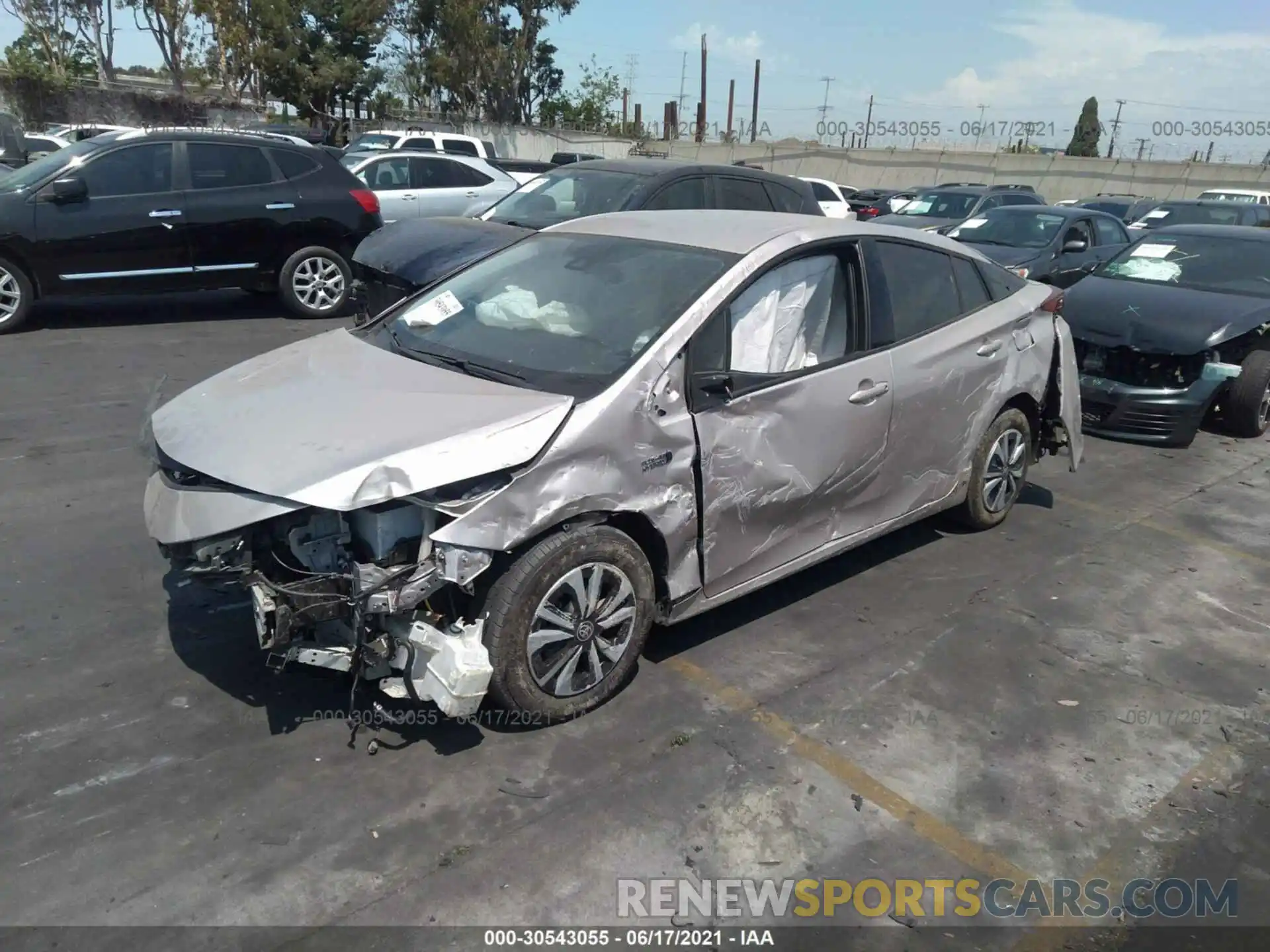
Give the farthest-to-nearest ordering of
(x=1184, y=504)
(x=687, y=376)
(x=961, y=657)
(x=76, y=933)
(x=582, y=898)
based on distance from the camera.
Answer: (x=1184, y=504), (x=961, y=657), (x=687, y=376), (x=582, y=898), (x=76, y=933)

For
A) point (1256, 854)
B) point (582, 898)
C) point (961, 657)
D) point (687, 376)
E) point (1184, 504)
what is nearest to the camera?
point (582, 898)

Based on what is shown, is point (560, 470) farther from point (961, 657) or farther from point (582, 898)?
point (961, 657)

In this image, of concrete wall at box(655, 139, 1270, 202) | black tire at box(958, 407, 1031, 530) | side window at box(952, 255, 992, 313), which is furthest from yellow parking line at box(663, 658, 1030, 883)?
concrete wall at box(655, 139, 1270, 202)

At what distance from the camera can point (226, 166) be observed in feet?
31.5

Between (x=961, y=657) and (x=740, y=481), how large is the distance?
1.33 meters

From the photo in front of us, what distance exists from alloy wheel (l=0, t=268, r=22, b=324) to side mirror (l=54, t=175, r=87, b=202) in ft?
2.69

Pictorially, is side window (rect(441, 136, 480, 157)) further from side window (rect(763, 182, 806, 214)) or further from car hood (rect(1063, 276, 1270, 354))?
car hood (rect(1063, 276, 1270, 354))

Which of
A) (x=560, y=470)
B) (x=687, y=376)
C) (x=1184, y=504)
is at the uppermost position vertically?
(x=687, y=376)

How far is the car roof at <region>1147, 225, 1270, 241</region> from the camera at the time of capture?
350 inches

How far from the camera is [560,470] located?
3.34 m

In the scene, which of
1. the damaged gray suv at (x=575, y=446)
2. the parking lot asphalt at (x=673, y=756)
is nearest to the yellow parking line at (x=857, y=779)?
the parking lot asphalt at (x=673, y=756)

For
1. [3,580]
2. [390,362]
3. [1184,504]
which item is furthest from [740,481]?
[1184,504]

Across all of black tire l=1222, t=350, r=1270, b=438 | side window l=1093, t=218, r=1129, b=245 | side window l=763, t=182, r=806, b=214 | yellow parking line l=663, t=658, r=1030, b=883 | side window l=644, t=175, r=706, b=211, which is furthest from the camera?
side window l=1093, t=218, r=1129, b=245

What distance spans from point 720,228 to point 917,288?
1128mm
